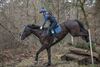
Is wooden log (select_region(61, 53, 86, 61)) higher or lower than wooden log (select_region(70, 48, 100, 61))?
lower

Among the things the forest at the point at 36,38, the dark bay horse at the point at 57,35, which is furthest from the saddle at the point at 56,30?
the forest at the point at 36,38

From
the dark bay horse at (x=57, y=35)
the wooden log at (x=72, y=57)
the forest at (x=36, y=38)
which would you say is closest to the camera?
the dark bay horse at (x=57, y=35)

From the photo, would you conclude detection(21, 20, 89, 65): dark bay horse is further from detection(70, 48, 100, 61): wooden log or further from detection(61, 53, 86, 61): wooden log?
detection(61, 53, 86, 61): wooden log

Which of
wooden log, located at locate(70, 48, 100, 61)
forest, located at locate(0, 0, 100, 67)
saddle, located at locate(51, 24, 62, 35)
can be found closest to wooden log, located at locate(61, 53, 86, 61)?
forest, located at locate(0, 0, 100, 67)

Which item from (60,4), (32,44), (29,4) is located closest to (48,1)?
(60,4)

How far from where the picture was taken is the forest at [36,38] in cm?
1287

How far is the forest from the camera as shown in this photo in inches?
507

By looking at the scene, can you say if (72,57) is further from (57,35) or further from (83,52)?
(57,35)

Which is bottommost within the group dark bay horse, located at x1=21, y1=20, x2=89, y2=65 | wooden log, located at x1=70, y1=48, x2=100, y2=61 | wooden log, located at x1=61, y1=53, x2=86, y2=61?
wooden log, located at x1=61, y1=53, x2=86, y2=61

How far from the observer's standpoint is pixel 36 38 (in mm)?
21188

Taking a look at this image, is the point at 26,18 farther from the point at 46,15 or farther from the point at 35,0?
the point at 46,15

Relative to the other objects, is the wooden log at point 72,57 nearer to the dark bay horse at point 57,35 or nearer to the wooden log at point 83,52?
the wooden log at point 83,52

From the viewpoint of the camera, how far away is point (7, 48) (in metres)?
19.5

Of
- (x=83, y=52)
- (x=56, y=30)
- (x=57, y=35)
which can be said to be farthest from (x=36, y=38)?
(x=56, y=30)
